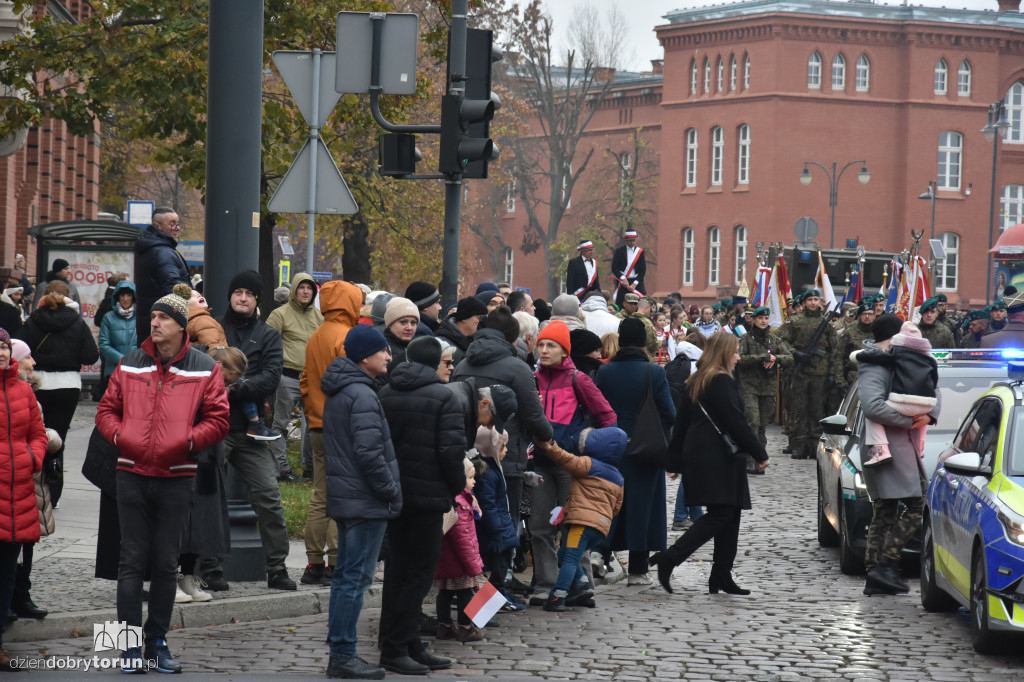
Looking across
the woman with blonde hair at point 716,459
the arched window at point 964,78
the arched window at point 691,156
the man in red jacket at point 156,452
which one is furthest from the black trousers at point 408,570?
the arched window at point 964,78

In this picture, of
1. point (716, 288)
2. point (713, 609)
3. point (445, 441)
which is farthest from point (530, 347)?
point (716, 288)

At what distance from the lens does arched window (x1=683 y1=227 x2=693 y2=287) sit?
224 ft

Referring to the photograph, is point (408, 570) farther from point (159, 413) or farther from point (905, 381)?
point (905, 381)

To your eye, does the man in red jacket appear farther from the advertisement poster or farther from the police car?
the advertisement poster

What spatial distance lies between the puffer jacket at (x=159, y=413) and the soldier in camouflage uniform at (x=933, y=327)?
46.5 feet

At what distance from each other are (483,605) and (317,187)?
373 cm

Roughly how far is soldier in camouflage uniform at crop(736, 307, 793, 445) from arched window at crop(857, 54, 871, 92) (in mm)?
48484

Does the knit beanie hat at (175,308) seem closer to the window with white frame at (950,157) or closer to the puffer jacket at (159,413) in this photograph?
the puffer jacket at (159,413)

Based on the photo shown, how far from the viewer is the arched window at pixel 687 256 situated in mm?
68125

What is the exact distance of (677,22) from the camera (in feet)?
226

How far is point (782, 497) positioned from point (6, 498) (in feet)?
33.6

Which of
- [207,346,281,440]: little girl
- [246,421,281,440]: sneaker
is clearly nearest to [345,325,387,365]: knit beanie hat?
[207,346,281,440]: little girl

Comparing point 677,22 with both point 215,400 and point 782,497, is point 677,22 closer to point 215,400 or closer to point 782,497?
point 782,497

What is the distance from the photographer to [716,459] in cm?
1021
